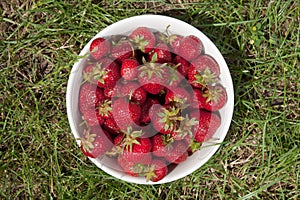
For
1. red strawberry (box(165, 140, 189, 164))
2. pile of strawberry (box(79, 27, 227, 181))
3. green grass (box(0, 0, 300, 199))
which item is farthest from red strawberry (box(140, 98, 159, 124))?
green grass (box(0, 0, 300, 199))

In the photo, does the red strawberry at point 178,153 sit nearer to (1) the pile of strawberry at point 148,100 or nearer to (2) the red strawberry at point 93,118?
A: (1) the pile of strawberry at point 148,100

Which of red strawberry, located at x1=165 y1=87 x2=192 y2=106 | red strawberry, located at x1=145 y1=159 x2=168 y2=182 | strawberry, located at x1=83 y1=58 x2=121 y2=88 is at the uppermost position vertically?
strawberry, located at x1=83 y1=58 x2=121 y2=88

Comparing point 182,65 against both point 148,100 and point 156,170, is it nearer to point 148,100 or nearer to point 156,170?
point 148,100

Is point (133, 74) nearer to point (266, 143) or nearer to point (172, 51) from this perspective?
point (172, 51)

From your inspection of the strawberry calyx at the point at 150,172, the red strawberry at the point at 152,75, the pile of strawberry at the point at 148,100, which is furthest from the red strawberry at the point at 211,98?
the strawberry calyx at the point at 150,172

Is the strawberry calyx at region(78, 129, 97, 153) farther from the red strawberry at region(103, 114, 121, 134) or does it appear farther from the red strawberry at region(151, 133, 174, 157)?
the red strawberry at region(151, 133, 174, 157)

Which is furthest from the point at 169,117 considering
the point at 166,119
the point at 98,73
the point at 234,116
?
the point at 234,116
